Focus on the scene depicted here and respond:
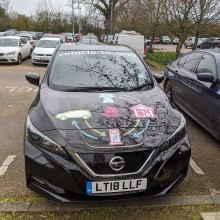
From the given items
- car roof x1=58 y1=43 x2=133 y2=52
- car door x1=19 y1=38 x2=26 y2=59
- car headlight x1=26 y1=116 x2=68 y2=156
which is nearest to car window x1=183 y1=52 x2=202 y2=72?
car roof x1=58 y1=43 x2=133 y2=52

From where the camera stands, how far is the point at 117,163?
217 centimetres

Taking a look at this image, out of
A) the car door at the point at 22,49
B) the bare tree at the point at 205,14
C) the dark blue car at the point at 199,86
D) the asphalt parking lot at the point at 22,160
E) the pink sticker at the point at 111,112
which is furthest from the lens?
the car door at the point at 22,49

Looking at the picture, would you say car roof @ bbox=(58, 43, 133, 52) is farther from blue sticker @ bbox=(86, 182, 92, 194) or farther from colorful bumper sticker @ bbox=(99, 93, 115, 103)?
blue sticker @ bbox=(86, 182, 92, 194)

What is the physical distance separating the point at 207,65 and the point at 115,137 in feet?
9.93

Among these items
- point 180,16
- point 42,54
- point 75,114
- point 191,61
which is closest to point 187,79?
point 191,61

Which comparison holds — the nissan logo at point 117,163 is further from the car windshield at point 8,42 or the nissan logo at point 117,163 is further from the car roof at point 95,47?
the car windshield at point 8,42

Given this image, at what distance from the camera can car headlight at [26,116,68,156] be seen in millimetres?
2240

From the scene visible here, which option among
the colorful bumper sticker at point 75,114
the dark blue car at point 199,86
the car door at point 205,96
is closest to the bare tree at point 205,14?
the dark blue car at point 199,86

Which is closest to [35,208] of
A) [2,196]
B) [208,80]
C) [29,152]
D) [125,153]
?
[2,196]

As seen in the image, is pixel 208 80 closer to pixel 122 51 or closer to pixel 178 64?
pixel 122 51

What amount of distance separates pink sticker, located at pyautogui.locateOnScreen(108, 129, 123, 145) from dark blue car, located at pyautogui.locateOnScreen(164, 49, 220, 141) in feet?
7.13

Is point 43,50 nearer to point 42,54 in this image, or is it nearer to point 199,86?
point 42,54

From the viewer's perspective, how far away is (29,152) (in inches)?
91.9

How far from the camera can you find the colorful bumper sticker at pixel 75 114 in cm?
255
